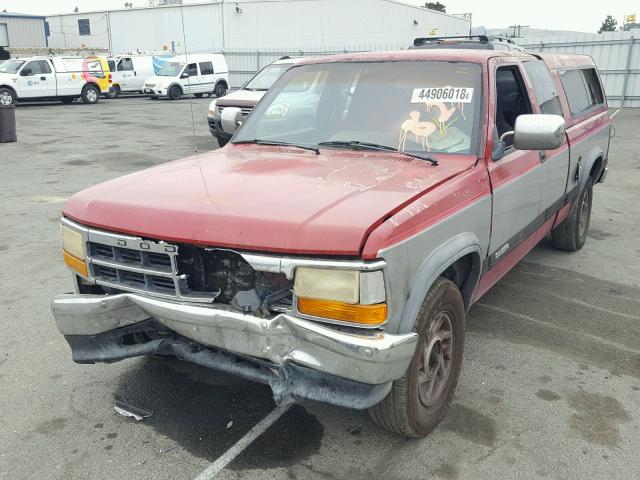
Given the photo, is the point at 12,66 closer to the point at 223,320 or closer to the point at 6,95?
the point at 6,95

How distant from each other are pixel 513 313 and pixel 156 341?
282cm

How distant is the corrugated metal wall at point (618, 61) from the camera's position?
68.2 ft

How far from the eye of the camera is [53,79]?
23094 millimetres

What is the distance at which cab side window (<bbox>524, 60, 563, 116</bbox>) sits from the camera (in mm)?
4410

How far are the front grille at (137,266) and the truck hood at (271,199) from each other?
2.2 inches

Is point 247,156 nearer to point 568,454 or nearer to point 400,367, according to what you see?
point 400,367

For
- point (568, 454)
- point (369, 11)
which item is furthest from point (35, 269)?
point (369, 11)

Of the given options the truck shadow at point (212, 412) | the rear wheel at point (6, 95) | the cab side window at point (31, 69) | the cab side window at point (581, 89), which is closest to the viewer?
the truck shadow at point (212, 412)

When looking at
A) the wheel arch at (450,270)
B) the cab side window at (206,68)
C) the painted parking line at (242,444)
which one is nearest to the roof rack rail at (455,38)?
the wheel arch at (450,270)

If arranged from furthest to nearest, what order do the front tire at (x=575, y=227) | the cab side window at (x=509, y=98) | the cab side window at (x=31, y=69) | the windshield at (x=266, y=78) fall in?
the cab side window at (x=31, y=69) → the windshield at (x=266, y=78) → the front tire at (x=575, y=227) → the cab side window at (x=509, y=98)

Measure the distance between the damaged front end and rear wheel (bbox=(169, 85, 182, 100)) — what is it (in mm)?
26138

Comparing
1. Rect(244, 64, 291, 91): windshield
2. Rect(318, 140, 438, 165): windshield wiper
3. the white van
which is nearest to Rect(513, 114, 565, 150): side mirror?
Rect(318, 140, 438, 165): windshield wiper

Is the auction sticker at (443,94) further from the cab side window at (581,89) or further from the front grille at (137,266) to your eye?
the cab side window at (581,89)

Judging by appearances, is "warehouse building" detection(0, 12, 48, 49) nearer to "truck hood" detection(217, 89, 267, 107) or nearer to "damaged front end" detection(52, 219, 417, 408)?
"truck hood" detection(217, 89, 267, 107)
